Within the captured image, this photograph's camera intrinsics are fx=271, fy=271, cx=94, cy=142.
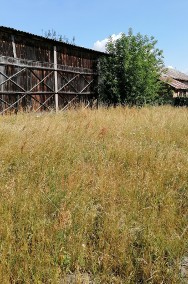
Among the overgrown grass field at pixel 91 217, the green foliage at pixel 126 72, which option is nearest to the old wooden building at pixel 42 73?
the green foliage at pixel 126 72

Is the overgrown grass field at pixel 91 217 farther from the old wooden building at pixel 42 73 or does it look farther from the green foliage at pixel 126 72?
the green foliage at pixel 126 72

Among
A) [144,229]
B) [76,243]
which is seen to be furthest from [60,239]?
[144,229]

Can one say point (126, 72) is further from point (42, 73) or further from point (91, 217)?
point (91, 217)

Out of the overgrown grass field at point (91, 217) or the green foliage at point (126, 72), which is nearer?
the overgrown grass field at point (91, 217)

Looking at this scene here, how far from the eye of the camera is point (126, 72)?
16.6 m

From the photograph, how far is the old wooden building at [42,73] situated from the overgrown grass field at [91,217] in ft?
21.5

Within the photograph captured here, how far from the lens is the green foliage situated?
16.5 metres

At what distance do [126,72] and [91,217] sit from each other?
14.8 metres

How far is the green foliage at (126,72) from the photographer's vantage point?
16.5m

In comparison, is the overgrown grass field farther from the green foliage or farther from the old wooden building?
the green foliage

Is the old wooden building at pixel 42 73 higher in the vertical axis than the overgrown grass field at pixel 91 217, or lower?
higher

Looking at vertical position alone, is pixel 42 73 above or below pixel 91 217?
above

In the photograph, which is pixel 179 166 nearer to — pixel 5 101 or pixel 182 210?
pixel 182 210

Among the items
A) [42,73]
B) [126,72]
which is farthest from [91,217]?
[126,72]
